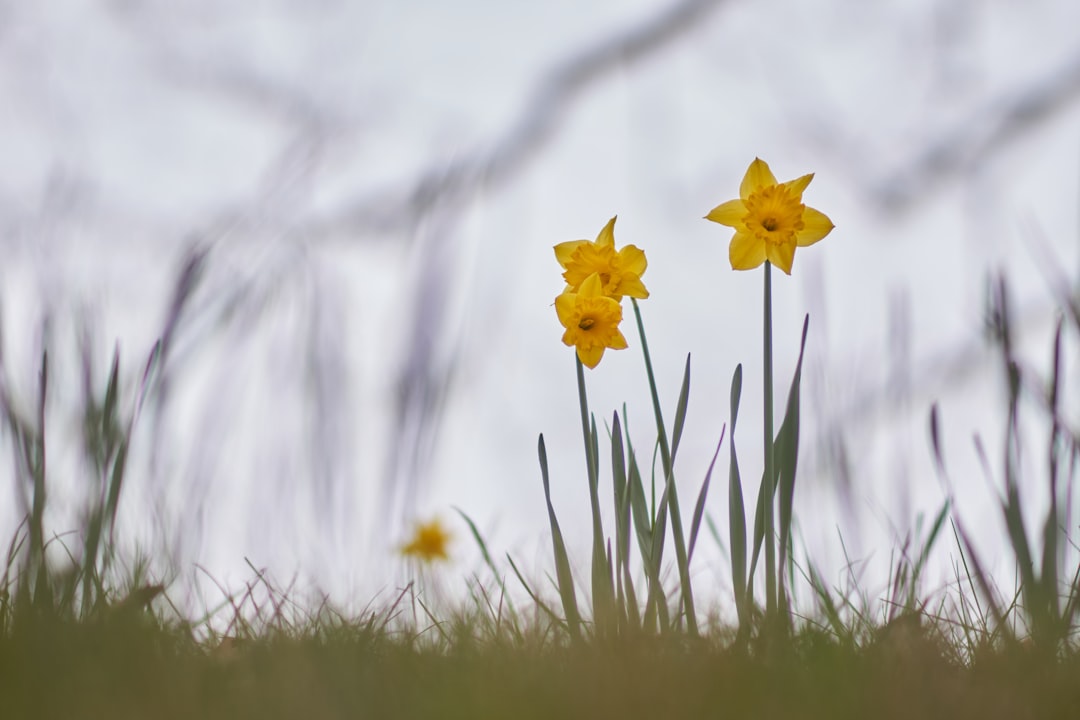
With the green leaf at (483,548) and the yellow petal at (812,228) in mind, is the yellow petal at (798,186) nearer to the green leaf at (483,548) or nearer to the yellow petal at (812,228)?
the yellow petal at (812,228)

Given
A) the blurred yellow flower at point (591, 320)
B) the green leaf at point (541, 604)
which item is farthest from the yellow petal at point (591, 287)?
the green leaf at point (541, 604)

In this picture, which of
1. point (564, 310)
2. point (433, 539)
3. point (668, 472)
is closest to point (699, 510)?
point (668, 472)

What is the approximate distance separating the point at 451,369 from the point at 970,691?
76 centimetres

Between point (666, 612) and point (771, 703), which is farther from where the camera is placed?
point (666, 612)

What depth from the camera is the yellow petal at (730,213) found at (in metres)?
1.40

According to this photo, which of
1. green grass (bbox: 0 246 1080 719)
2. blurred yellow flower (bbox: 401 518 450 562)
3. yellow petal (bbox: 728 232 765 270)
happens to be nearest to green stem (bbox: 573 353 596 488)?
green grass (bbox: 0 246 1080 719)

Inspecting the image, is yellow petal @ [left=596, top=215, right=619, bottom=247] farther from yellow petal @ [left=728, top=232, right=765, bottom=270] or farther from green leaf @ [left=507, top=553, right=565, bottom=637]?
green leaf @ [left=507, top=553, right=565, bottom=637]

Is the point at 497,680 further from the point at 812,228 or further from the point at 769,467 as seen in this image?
the point at 812,228

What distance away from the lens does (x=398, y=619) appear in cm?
142

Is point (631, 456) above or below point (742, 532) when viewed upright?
above

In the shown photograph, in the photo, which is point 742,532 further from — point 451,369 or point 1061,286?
point 1061,286

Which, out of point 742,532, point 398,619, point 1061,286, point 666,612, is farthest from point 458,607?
point 1061,286

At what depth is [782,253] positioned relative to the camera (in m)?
1.37

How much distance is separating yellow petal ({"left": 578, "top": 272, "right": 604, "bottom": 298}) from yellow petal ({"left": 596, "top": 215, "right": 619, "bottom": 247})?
0.08m
